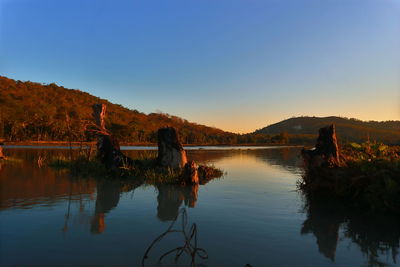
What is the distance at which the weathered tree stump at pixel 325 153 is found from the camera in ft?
33.3

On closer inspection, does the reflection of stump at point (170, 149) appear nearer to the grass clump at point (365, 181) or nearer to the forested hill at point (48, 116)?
the grass clump at point (365, 181)

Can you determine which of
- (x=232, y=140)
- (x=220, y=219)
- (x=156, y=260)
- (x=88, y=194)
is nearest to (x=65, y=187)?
(x=88, y=194)

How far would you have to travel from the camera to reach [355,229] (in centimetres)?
626

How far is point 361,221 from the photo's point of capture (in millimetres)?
6906

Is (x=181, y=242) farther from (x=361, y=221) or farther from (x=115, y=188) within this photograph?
(x=115, y=188)

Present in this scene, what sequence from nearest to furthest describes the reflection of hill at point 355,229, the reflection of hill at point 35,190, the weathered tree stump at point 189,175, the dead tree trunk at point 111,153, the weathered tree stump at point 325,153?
1. the reflection of hill at point 355,229
2. the reflection of hill at point 35,190
3. the weathered tree stump at point 325,153
4. the weathered tree stump at point 189,175
5. the dead tree trunk at point 111,153

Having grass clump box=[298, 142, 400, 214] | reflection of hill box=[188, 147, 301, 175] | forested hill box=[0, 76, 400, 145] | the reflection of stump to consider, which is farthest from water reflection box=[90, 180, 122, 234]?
forested hill box=[0, 76, 400, 145]

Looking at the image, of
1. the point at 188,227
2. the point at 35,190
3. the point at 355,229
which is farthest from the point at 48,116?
the point at 355,229

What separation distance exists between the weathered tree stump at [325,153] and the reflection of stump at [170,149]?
6.65 m

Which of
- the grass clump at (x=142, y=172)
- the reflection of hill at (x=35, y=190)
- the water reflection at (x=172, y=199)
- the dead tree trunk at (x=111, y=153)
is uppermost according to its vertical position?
the dead tree trunk at (x=111, y=153)

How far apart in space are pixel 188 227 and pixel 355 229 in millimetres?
3676

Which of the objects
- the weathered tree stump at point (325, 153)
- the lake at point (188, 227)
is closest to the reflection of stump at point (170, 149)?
the lake at point (188, 227)

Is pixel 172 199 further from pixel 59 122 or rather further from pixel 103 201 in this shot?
pixel 59 122

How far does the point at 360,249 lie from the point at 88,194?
8.38m
